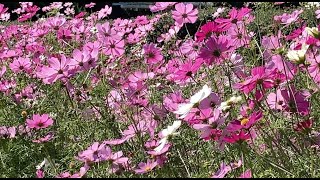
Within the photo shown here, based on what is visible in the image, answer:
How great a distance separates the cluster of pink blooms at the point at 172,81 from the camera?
138 cm

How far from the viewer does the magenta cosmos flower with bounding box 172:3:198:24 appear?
6.73 feet

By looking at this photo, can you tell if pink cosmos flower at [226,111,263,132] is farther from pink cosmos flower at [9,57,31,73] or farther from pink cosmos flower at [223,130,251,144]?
pink cosmos flower at [9,57,31,73]

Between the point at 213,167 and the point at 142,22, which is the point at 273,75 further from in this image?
the point at 142,22

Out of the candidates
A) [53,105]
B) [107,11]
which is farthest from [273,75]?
[107,11]

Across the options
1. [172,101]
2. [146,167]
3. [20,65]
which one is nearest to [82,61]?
[172,101]

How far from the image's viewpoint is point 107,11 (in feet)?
11.1

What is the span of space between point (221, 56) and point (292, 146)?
0.31 m

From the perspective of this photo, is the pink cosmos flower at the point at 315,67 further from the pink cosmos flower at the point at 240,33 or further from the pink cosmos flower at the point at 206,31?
the pink cosmos flower at the point at 240,33

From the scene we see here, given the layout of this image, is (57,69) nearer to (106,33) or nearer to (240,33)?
(106,33)

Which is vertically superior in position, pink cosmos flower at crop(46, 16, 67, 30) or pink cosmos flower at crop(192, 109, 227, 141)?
pink cosmos flower at crop(192, 109, 227, 141)

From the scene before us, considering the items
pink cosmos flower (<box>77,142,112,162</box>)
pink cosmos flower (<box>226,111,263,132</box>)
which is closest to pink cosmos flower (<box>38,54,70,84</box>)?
pink cosmos flower (<box>77,142,112,162</box>)

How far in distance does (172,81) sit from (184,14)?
0.24 m

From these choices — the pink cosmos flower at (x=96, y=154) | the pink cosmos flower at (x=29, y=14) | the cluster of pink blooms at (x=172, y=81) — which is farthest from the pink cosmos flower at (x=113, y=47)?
the pink cosmos flower at (x=29, y=14)

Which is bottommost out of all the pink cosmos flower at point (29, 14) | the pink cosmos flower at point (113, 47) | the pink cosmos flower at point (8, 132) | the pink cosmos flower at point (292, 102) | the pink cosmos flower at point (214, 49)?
the pink cosmos flower at point (8, 132)
